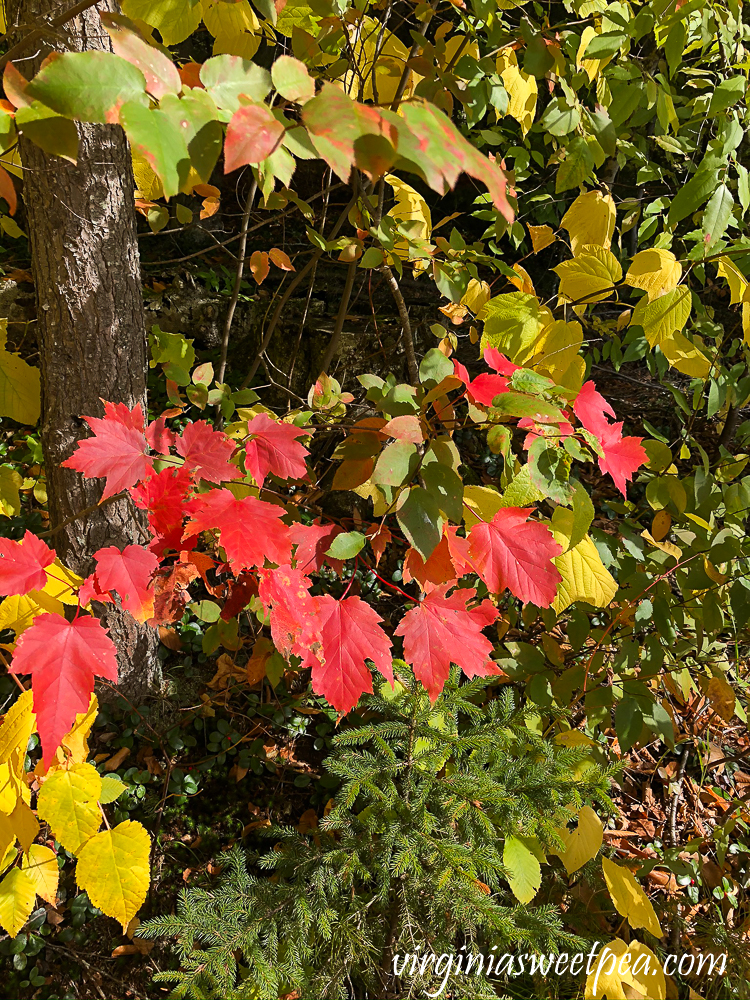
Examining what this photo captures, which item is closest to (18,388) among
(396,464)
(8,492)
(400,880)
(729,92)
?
(8,492)

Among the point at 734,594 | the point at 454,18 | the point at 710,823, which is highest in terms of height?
the point at 454,18

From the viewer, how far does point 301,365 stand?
294 centimetres

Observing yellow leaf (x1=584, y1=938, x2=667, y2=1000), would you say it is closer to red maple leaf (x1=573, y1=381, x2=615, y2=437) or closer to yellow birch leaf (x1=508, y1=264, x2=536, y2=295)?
red maple leaf (x1=573, y1=381, x2=615, y2=437)

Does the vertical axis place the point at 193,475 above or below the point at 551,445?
below

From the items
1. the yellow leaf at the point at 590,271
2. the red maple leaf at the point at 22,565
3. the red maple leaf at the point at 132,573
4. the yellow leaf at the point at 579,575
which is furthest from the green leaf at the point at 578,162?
the red maple leaf at the point at 22,565

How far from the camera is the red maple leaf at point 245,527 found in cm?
93

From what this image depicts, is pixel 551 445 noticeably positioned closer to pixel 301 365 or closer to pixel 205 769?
pixel 205 769

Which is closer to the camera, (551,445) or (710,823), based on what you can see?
(551,445)

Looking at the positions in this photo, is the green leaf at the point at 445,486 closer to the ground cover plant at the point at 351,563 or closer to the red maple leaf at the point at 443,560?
the ground cover plant at the point at 351,563

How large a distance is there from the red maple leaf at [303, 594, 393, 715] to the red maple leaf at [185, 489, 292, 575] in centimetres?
15

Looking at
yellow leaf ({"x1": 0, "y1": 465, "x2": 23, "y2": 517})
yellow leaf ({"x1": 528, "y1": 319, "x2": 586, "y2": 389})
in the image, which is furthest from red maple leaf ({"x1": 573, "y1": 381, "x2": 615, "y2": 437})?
yellow leaf ({"x1": 0, "y1": 465, "x2": 23, "y2": 517})

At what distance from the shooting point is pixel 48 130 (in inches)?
21.4

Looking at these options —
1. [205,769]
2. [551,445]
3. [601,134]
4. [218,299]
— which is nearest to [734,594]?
[551,445]

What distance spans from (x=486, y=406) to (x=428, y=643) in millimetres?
418
